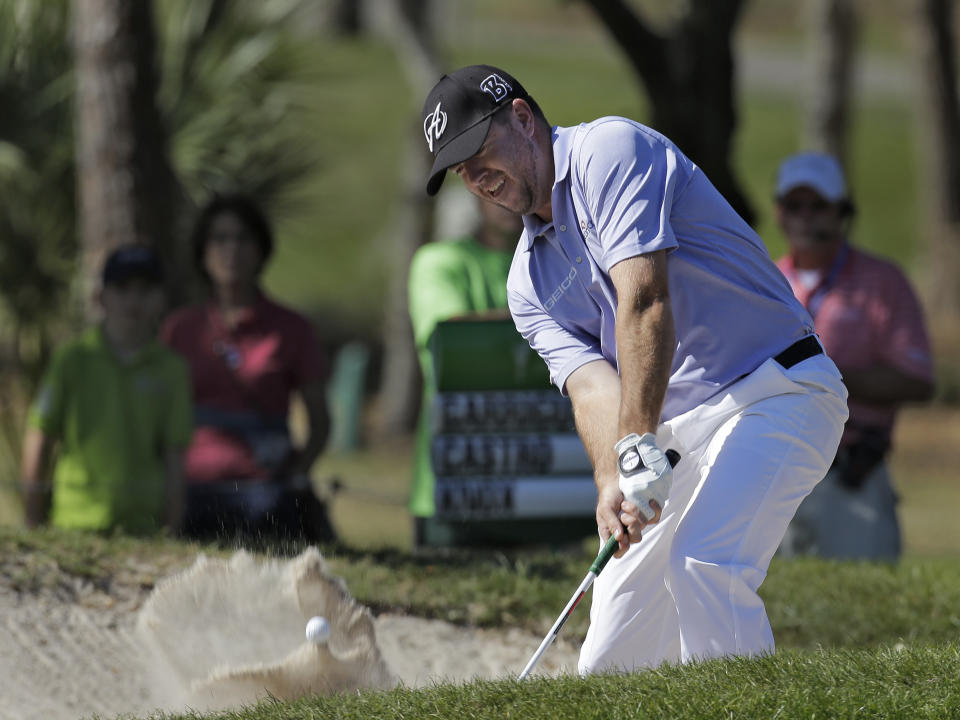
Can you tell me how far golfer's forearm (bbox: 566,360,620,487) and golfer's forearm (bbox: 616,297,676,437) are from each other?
21 cm

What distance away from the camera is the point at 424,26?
18172mm

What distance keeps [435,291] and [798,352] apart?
2.47 metres

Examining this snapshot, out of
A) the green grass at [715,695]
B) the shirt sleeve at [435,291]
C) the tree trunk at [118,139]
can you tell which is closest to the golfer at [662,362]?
the green grass at [715,695]

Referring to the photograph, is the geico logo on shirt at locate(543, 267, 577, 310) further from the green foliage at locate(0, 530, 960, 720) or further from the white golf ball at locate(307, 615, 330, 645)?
the white golf ball at locate(307, 615, 330, 645)

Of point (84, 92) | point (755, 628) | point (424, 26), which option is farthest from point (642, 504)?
point (424, 26)

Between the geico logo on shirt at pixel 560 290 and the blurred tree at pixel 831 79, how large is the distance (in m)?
14.8

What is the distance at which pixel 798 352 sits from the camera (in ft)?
13.9

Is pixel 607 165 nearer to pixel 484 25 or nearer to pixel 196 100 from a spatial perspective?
pixel 196 100

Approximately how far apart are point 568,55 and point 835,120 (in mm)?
25146

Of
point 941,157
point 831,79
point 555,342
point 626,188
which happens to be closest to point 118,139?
point 555,342

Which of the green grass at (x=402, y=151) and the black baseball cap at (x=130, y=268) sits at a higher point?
the green grass at (x=402, y=151)

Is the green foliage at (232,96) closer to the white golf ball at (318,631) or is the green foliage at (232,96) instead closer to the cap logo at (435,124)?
the white golf ball at (318,631)

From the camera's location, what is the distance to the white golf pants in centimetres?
406

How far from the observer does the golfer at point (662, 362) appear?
13.2 ft
